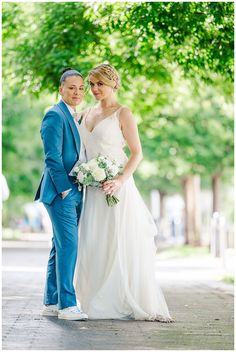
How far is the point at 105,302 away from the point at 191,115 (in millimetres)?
24753

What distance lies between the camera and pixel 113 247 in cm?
1022

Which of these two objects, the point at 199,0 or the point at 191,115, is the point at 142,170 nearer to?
the point at 191,115

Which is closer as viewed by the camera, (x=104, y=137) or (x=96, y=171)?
(x=96, y=171)

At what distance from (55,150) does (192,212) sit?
29328 millimetres

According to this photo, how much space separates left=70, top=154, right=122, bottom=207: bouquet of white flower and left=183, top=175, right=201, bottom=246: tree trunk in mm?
27323

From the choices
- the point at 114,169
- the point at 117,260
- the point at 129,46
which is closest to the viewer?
the point at 114,169

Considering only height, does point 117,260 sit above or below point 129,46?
below

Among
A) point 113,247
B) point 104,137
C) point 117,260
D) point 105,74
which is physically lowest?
point 117,260

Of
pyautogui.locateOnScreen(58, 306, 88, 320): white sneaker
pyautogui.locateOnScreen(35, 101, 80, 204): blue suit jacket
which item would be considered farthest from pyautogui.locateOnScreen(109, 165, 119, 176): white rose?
pyautogui.locateOnScreen(58, 306, 88, 320): white sneaker

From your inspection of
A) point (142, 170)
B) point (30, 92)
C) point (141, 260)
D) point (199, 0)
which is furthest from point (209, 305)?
point (142, 170)

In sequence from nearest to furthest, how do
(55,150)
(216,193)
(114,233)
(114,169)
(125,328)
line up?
(125,328)
(55,150)
(114,169)
(114,233)
(216,193)

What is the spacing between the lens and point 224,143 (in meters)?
35.8

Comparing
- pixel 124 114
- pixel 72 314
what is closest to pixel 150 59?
pixel 124 114

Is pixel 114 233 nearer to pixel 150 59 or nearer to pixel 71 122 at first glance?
pixel 71 122
